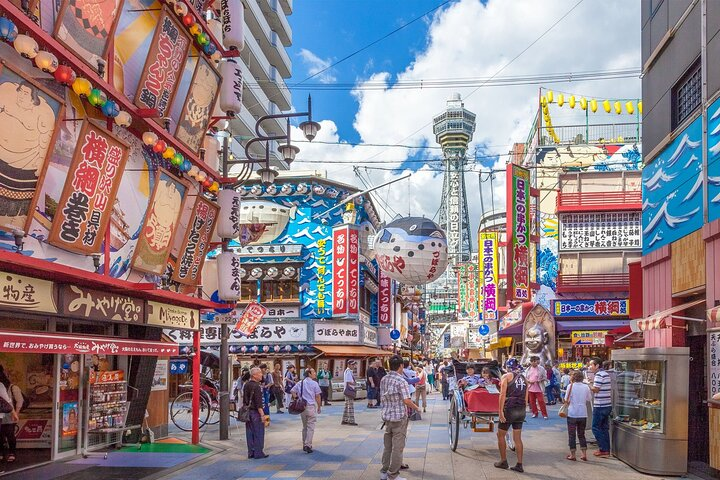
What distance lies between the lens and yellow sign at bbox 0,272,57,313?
30.1ft

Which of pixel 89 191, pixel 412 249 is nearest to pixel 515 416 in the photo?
pixel 89 191

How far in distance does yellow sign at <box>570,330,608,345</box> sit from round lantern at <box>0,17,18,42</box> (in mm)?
29360

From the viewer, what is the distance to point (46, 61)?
9.74 meters

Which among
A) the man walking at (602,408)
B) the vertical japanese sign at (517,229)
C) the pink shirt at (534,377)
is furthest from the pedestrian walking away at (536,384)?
the vertical japanese sign at (517,229)

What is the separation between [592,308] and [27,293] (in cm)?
2797

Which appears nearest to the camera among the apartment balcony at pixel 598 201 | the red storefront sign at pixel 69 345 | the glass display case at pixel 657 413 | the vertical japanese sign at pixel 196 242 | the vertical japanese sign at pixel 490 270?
the red storefront sign at pixel 69 345

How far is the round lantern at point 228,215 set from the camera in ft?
56.1

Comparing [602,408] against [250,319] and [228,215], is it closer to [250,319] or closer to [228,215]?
[228,215]

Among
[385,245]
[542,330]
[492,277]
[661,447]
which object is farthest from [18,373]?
[492,277]

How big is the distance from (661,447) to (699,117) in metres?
6.38

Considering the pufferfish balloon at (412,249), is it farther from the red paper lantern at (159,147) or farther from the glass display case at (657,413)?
the red paper lantern at (159,147)

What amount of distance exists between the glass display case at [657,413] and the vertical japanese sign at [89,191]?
30.2 ft

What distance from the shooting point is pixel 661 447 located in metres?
11.7

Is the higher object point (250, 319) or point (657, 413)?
point (250, 319)
